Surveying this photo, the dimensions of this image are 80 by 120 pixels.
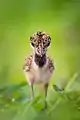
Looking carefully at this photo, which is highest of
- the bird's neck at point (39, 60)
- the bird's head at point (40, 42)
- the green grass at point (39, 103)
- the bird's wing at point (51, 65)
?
the bird's head at point (40, 42)

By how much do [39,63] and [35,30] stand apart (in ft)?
0.43

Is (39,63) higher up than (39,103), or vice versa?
(39,63)

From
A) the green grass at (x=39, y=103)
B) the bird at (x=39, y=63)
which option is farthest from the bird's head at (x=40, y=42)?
the green grass at (x=39, y=103)

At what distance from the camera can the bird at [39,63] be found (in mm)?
1211

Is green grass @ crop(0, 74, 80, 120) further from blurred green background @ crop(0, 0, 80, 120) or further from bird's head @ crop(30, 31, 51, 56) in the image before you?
bird's head @ crop(30, 31, 51, 56)

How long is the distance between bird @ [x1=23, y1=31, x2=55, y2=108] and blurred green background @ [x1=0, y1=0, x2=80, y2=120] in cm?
2

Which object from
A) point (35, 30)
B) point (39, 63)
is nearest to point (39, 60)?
point (39, 63)

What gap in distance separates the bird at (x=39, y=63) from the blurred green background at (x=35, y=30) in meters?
0.02

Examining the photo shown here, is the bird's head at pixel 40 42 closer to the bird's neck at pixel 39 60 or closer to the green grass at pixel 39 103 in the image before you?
the bird's neck at pixel 39 60

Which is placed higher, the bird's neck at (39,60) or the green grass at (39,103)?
the bird's neck at (39,60)

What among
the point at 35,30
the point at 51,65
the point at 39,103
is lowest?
the point at 39,103

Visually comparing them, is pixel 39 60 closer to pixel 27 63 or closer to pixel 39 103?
pixel 27 63

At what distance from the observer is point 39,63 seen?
3.97 feet

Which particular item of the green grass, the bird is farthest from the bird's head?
the green grass
